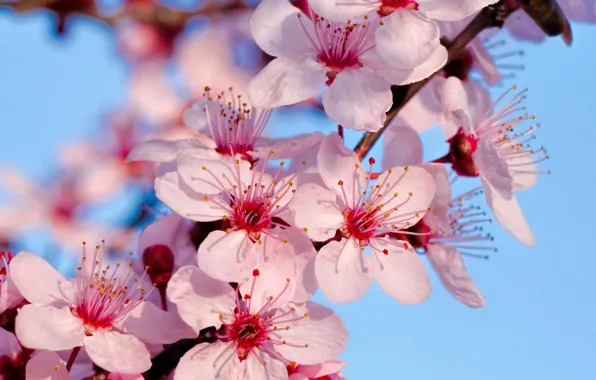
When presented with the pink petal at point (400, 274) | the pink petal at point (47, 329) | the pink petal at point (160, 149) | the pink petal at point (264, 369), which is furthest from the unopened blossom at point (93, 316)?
the pink petal at point (400, 274)

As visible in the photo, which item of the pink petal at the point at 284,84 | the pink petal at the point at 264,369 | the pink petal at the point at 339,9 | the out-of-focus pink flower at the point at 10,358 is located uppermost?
the pink petal at the point at 339,9

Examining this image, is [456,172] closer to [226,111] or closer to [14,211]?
[226,111]

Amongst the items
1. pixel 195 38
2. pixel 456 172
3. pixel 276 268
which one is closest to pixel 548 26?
pixel 456 172

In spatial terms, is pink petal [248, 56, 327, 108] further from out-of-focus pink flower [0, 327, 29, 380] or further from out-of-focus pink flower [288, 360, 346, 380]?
out-of-focus pink flower [0, 327, 29, 380]

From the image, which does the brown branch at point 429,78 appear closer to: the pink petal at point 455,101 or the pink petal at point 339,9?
the pink petal at point 455,101

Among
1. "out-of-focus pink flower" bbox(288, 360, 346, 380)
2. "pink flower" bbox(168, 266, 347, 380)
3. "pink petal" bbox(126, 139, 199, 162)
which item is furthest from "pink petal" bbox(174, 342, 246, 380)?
"pink petal" bbox(126, 139, 199, 162)

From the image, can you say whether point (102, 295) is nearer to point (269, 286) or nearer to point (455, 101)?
point (269, 286)

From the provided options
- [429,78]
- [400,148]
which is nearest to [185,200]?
[400,148]
